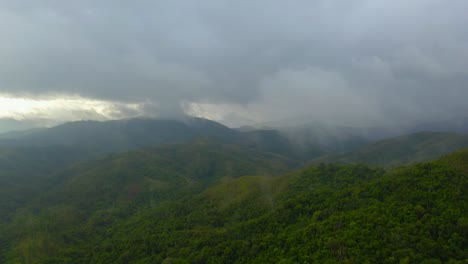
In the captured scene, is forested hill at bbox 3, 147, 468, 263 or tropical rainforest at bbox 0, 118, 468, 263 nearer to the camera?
forested hill at bbox 3, 147, 468, 263

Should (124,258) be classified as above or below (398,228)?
below

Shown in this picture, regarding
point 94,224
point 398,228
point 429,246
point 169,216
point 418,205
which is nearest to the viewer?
point 429,246

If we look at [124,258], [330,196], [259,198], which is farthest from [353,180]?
[124,258]

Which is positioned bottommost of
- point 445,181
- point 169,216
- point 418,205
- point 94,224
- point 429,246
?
point 94,224

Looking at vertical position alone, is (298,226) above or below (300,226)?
below

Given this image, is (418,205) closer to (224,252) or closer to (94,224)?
(224,252)

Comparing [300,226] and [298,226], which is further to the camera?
[298,226]

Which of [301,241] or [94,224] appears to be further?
[94,224]

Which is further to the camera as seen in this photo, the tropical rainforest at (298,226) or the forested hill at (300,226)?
the tropical rainforest at (298,226)
